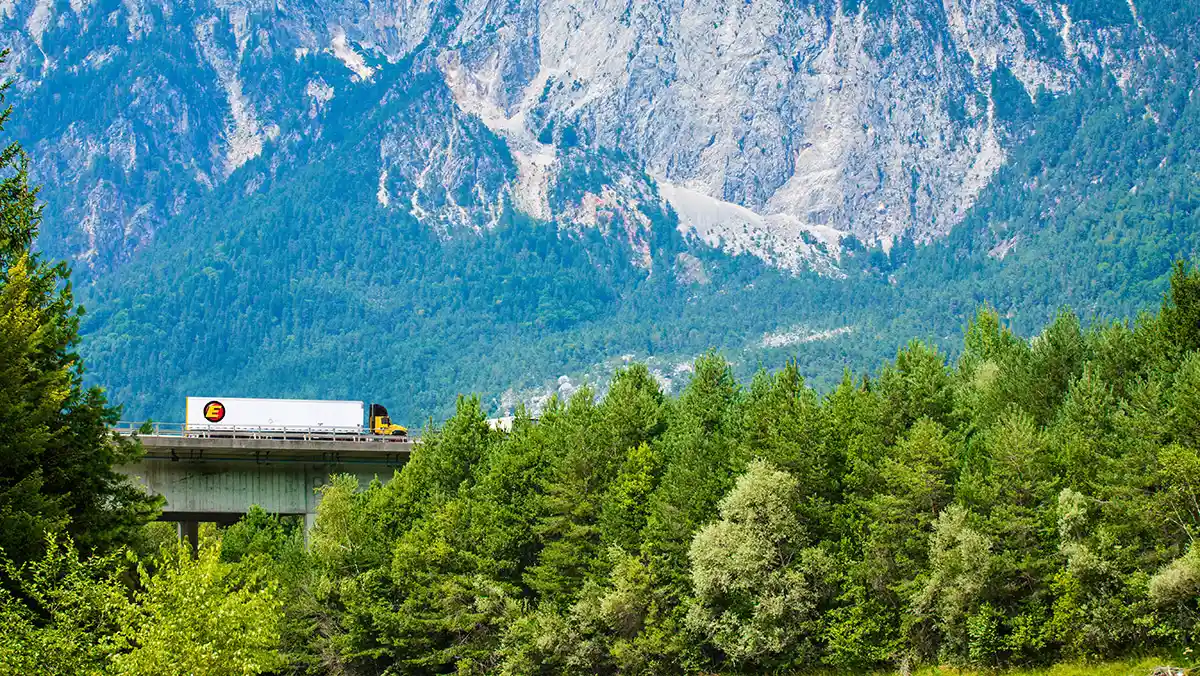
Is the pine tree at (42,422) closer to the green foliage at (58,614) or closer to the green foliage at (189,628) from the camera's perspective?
the green foliage at (58,614)

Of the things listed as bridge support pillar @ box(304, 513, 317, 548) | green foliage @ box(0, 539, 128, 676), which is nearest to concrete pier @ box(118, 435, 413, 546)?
bridge support pillar @ box(304, 513, 317, 548)

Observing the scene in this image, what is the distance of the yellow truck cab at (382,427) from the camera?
419 ft

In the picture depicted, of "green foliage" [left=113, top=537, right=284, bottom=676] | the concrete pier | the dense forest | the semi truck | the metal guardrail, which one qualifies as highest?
the semi truck

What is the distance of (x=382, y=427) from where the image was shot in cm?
13200

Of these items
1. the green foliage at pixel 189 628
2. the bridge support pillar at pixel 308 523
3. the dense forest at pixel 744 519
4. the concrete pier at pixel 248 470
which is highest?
the concrete pier at pixel 248 470

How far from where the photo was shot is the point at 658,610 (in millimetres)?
84562

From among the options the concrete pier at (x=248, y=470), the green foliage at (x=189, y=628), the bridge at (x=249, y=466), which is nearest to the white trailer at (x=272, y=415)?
the bridge at (x=249, y=466)

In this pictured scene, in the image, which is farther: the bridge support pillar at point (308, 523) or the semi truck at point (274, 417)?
the semi truck at point (274, 417)

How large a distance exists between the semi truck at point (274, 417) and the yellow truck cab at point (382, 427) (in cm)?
33

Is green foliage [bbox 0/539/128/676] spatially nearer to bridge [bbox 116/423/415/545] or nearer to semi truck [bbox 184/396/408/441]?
bridge [bbox 116/423/415/545]

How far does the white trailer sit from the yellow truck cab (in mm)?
3871

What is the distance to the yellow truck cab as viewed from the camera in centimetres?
12756

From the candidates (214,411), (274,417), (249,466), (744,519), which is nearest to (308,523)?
(249,466)

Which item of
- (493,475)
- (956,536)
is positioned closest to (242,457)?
(493,475)
